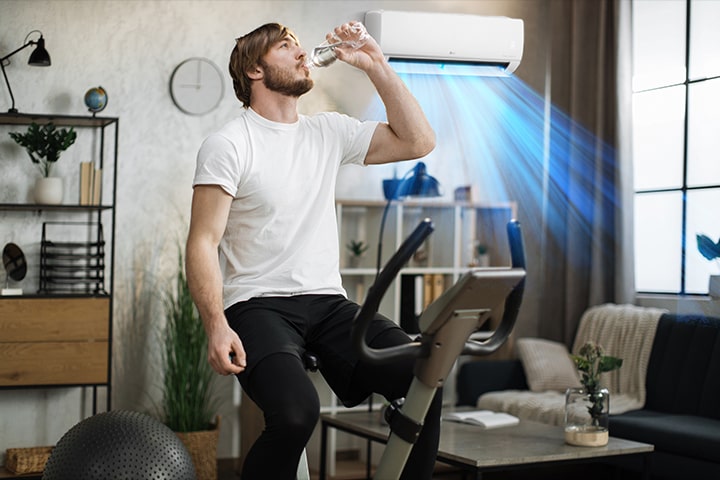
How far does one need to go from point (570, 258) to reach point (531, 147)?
681 millimetres

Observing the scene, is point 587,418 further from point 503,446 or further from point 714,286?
point 714,286

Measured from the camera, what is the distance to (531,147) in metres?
5.70

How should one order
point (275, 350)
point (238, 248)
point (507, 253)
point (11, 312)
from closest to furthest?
point (275, 350), point (238, 248), point (11, 312), point (507, 253)

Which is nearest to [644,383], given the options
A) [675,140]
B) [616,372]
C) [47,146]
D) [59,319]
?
[616,372]

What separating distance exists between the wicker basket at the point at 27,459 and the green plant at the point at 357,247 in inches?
68.7

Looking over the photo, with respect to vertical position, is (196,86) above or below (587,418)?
above

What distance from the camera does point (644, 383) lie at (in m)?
4.68

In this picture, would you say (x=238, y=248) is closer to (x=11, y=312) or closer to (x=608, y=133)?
(x=11, y=312)

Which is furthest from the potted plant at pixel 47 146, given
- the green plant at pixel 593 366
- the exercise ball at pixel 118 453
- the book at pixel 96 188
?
the green plant at pixel 593 366

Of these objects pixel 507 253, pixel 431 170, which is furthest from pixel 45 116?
pixel 507 253

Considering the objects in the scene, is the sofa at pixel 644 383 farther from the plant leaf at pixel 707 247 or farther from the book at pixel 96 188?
the book at pixel 96 188

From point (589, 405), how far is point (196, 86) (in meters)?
2.47

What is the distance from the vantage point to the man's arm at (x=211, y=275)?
2.15 metres

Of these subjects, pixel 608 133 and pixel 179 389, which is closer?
pixel 179 389
